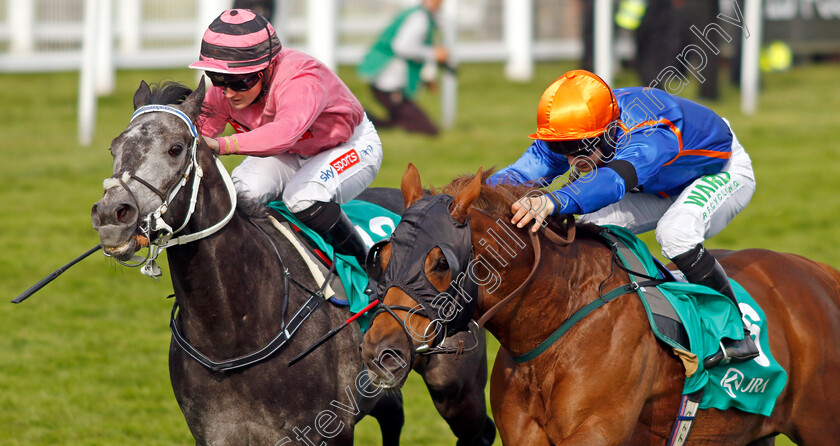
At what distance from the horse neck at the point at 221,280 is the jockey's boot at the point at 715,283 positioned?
5.19 feet

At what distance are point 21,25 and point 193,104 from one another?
14.2 m

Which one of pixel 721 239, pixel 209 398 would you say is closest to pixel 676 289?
pixel 209 398

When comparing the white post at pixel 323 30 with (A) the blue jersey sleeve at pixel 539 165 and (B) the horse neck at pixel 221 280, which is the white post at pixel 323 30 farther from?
(B) the horse neck at pixel 221 280

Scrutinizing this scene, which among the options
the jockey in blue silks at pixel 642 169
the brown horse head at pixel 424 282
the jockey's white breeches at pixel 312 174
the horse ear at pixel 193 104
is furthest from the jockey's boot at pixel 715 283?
the horse ear at pixel 193 104

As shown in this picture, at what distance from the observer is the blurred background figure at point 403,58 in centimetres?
1246

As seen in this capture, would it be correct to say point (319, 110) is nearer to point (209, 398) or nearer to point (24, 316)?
point (209, 398)

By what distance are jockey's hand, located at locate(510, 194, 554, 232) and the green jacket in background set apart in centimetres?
929

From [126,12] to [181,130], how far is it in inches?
577

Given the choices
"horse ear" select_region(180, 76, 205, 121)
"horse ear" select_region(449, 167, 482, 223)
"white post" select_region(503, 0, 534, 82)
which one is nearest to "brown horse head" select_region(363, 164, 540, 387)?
"horse ear" select_region(449, 167, 482, 223)

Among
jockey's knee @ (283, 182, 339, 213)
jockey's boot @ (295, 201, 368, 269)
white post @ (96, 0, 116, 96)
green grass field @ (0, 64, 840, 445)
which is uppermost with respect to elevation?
jockey's knee @ (283, 182, 339, 213)

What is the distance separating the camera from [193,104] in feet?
12.0

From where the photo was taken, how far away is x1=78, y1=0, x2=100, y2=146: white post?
1195 cm

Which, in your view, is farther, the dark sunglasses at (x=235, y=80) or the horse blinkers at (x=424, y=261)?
the dark sunglasses at (x=235, y=80)

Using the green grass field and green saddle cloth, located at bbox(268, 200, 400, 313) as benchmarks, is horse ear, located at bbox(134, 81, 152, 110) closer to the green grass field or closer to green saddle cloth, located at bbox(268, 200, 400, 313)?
green saddle cloth, located at bbox(268, 200, 400, 313)
